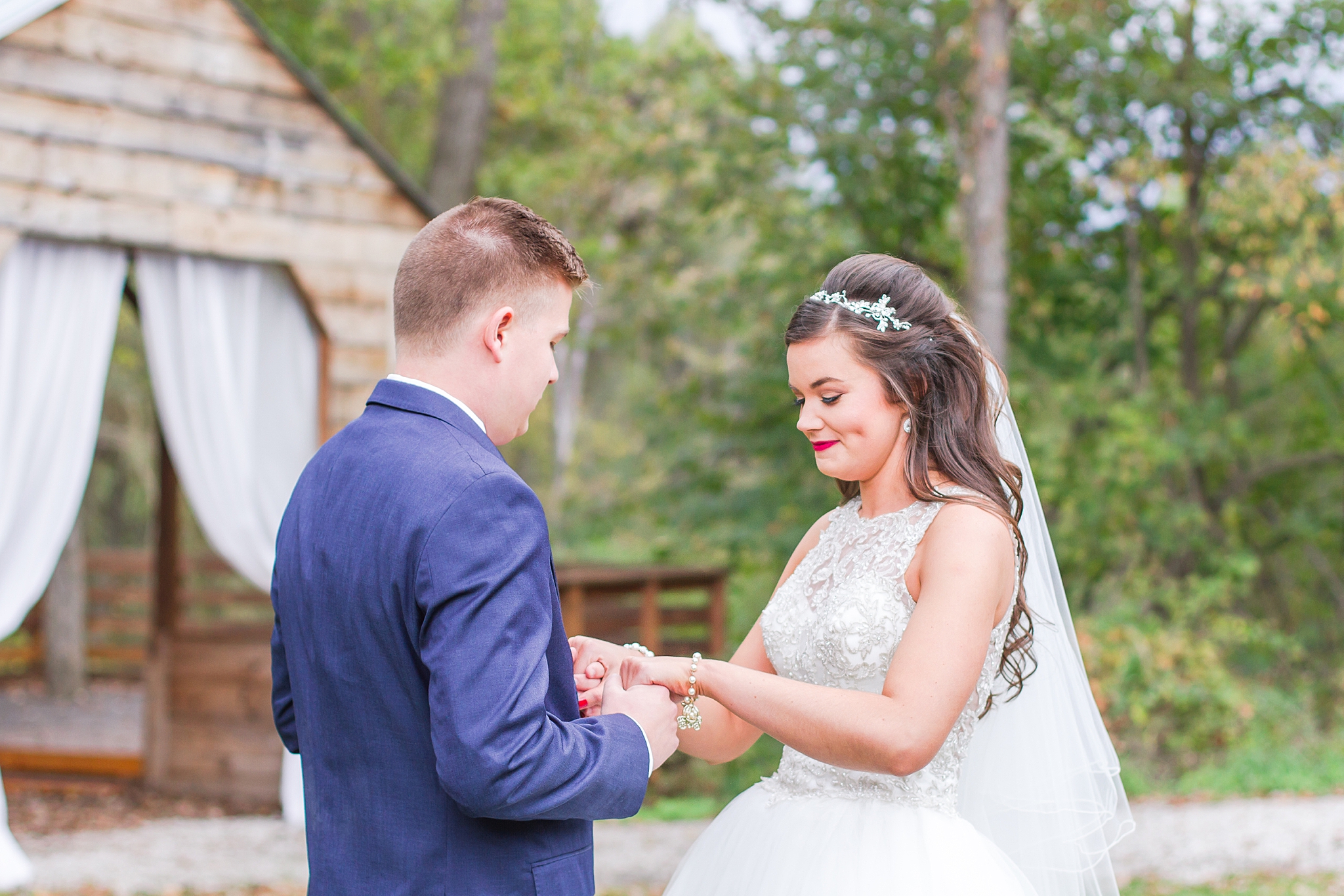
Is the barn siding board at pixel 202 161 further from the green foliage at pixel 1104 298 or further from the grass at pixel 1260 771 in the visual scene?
the grass at pixel 1260 771

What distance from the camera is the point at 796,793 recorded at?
2496mm

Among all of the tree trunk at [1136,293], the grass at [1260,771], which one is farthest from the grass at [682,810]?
the tree trunk at [1136,293]

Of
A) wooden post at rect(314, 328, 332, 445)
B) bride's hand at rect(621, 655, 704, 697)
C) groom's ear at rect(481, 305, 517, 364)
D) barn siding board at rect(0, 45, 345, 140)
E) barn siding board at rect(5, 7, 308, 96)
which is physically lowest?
bride's hand at rect(621, 655, 704, 697)

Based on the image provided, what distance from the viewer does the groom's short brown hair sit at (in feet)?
6.09

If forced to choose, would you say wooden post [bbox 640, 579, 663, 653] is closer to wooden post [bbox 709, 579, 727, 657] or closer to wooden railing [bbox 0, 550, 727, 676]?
wooden railing [bbox 0, 550, 727, 676]

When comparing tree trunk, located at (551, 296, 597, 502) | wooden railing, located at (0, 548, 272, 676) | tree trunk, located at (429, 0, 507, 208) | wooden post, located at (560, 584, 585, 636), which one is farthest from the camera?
tree trunk, located at (551, 296, 597, 502)

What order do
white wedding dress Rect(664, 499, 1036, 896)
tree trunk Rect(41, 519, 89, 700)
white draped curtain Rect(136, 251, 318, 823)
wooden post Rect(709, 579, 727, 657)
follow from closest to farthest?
white wedding dress Rect(664, 499, 1036, 896)
white draped curtain Rect(136, 251, 318, 823)
wooden post Rect(709, 579, 727, 657)
tree trunk Rect(41, 519, 89, 700)

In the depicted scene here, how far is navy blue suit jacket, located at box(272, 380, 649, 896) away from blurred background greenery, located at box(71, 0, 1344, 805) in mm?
6086

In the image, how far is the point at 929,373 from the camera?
2385 mm

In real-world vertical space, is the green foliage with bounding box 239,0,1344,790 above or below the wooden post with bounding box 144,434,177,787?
above

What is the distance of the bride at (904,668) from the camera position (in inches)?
84.2

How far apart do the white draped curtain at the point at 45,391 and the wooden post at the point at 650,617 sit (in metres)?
4.22

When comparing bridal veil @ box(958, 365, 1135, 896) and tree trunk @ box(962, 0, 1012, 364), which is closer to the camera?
bridal veil @ box(958, 365, 1135, 896)

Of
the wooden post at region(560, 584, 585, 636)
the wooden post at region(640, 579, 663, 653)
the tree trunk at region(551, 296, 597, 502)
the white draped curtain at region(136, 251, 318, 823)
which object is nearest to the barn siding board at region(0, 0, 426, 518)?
the white draped curtain at region(136, 251, 318, 823)
